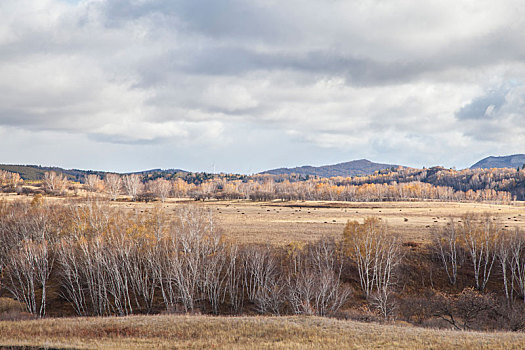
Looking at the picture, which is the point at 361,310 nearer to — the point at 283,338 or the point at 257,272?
the point at 257,272

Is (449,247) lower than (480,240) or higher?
lower

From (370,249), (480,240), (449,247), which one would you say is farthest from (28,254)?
(480,240)

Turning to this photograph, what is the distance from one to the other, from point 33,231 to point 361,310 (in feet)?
230

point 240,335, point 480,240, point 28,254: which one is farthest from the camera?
point 480,240

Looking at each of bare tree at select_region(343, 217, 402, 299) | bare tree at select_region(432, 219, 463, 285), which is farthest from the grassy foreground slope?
bare tree at select_region(432, 219, 463, 285)

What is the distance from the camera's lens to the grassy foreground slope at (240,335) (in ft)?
84.6

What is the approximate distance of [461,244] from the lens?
77.0 meters

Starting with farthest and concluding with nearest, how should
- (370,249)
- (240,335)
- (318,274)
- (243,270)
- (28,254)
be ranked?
1. (243,270)
2. (370,249)
3. (28,254)
4. (318,274)
5. (240,335)

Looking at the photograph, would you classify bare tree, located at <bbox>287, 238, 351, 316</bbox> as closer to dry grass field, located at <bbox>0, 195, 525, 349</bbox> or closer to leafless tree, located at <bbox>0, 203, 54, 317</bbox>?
dry grass field, located at <bbox>0, 195, 525, 349</bbox>

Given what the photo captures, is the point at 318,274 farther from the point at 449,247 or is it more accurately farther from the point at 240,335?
the point at 240,335

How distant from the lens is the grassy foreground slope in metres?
25.8

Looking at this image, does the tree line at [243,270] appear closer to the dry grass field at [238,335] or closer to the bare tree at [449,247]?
the bare tree at [449,247]

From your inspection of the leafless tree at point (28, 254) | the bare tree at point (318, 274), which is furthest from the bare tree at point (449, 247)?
the leafless tree at point (28, 254)

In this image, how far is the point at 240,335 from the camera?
95.6 feet
